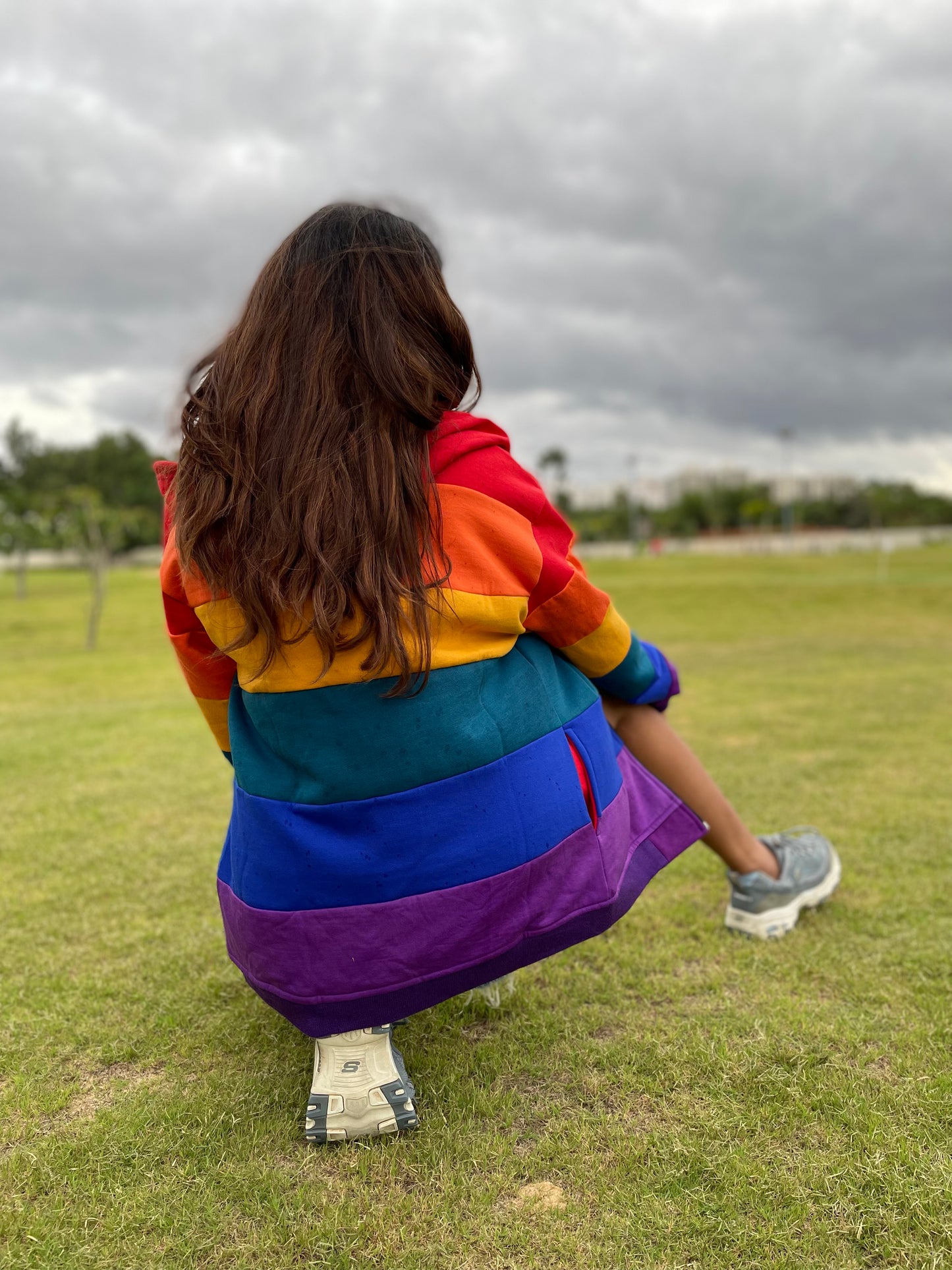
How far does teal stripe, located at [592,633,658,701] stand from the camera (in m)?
2.19

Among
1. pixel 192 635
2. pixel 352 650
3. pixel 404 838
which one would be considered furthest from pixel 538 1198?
pixel 192 635

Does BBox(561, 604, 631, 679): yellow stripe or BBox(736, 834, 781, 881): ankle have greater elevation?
BBox(561, 604, 631, 679): yellow stripe

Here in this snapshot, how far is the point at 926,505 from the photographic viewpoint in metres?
88.2

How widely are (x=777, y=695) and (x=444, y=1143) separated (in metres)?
6.66

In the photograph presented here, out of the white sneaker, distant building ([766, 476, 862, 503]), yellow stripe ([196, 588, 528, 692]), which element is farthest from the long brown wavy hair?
distant building ([766, 476, 862, 503])

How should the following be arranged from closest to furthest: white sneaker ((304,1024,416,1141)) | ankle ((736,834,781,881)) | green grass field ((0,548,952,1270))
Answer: green grass field ((0,548,952,1270)) < white sneaker ((304,1024,416,1141)) < ankle ((736,834,781,881))

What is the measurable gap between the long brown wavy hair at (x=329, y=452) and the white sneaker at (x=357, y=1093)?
2.33ft

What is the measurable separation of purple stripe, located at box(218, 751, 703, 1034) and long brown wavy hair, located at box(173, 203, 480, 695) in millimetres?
425

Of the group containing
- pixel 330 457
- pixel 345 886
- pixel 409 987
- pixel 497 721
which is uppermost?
pixel 330 457

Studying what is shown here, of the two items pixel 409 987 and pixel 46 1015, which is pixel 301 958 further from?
pixel 46 1015

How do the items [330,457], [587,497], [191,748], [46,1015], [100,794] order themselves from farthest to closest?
[587,497], [191,748], [100,794], [46,1015], [330,457]

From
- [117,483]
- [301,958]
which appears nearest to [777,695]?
[301,958]

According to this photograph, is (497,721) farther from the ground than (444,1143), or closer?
farther from the ground

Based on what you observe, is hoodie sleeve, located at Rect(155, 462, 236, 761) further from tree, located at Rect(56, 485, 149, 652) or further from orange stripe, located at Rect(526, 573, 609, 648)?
tree, located at Rect(56, 485, 149, 652)
